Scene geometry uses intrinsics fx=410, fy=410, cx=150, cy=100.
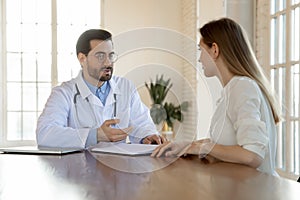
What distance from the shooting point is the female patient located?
51.9 inches

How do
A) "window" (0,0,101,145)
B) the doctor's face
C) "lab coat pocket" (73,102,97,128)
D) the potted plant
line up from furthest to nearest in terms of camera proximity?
"window" (0,0,101,145)
the potted plant
the doctor's face
"lab coat pocket" (73,102,97,128)

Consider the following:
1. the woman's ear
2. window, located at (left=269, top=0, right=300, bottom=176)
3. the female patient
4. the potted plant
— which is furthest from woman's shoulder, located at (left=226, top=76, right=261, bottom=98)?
the potted plant

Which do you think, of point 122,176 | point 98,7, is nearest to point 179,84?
point 98,7

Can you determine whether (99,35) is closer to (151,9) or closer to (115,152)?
(115,152)

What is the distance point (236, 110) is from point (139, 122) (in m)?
0.93

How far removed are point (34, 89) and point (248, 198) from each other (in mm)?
5023

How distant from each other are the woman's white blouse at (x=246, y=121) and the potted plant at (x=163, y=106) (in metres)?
3.69

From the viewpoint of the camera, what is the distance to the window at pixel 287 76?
3082 millimetres

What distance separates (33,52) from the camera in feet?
18.1

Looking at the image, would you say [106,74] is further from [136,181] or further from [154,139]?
[136,181]

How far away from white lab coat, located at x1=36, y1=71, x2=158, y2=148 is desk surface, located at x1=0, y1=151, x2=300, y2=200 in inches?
17.7

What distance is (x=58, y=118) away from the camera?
6.63 feet

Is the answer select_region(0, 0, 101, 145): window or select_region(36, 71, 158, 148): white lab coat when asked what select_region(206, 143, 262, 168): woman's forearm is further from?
select_region(0, 0, 101, 145): window

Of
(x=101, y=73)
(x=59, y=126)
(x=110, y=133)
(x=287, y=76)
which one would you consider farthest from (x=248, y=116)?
(x=287, y=76)
